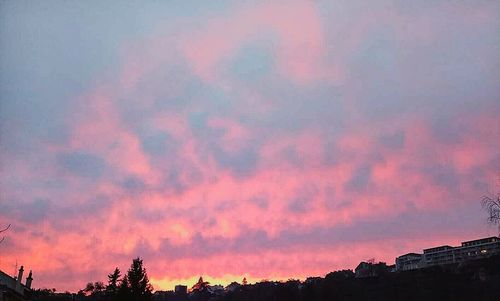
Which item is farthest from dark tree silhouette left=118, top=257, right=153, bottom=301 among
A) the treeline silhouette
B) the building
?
the treeline silhouette

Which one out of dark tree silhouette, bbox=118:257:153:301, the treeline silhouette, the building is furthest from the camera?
the treeline silhouette

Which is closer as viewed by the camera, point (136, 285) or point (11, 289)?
point (11, 289)

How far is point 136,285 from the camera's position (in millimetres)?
45500

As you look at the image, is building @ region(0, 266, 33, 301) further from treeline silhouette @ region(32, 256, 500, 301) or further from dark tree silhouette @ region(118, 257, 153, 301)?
treeline silhouette @ region(32, 256, 500, 301)

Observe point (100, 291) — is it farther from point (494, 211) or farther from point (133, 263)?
point (494, 211)

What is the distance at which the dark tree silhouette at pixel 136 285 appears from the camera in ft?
148

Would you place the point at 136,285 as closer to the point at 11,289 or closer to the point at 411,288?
the point at 11,289

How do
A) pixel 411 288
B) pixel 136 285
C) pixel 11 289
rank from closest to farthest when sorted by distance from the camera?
pixel 11 289
pixel 136 285
pixel 411 288

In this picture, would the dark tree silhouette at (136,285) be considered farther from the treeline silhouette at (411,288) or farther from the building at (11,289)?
the treeline silhouette at (411,288)

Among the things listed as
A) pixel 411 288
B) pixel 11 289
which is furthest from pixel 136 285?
pixel 411 288

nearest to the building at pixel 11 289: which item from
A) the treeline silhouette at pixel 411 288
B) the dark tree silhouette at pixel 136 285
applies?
the dark tree silhouette at pixel 136 285

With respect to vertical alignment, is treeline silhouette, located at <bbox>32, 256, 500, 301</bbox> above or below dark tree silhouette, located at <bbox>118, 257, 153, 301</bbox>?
above

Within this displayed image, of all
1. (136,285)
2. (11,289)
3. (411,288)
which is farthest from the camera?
(411,288)

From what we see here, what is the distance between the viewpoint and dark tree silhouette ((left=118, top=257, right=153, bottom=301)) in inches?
1774
